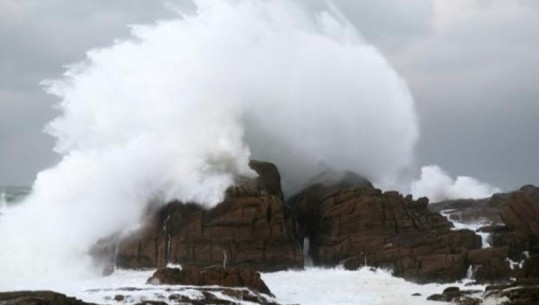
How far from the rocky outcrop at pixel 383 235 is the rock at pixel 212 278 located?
8.21m

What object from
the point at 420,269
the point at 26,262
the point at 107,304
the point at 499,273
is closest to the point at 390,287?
the point at 420,269

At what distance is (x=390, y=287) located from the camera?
28.4m

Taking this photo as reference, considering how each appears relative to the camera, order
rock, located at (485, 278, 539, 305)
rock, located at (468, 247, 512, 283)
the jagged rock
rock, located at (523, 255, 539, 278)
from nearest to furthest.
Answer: rock, located at (485, 278, 539, 305) < rock, located at (523, 255, 539, 278) < rock, located at (468, 247, 512, 283) < the jagged rock

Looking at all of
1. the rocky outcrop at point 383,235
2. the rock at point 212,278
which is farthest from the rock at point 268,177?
the rock at point 212,278

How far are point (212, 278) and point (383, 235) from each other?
10776 mm

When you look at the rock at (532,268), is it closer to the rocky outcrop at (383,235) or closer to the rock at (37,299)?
the rocky outcrop at (383,235)

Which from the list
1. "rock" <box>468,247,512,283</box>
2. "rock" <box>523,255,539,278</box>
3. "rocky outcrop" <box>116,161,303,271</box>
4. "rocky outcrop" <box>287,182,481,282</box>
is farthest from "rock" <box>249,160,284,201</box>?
"rock" <box>523,255,539,278</box>

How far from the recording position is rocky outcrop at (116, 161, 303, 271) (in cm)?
3275

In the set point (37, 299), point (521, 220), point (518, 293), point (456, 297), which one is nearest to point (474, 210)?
point (521, 220)

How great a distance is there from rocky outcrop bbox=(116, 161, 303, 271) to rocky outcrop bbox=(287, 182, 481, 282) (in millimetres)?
1805

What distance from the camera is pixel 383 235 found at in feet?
107

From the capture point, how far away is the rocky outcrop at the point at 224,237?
1289 inches

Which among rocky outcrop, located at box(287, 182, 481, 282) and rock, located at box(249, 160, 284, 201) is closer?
rocky outcrop, located at box(287, 182, 481, 282)

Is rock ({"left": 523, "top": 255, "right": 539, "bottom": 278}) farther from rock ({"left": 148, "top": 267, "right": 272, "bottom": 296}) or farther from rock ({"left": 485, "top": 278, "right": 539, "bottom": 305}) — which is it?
rock ({"left": 148, "top": 267, "right": 272, "bottom": 296})
